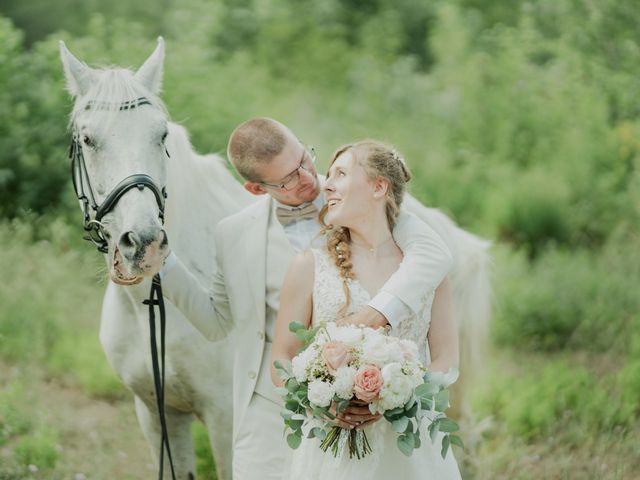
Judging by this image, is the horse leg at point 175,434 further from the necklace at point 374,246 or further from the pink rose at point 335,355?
the pink rose at point 335,355

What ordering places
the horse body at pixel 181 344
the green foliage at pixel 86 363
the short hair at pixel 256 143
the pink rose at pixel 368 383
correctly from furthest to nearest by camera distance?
the green foliage at pixel 86 363 < the horse body at pixel 181 344 < the short hair at pixel 256 143 < the pink rose at pixel 368 383

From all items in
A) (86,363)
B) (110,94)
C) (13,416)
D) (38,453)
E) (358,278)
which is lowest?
(86,363)

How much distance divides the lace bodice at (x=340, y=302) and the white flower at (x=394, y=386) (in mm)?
336

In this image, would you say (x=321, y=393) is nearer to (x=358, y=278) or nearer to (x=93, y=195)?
(x=358, y=278)

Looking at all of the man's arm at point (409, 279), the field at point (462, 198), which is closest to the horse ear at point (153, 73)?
the man's arm at point (409, 279)

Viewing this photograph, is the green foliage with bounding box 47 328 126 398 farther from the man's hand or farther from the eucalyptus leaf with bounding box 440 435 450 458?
the eucalyptus leaf with bounding box 440 435 450 458

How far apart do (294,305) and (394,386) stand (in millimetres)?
583

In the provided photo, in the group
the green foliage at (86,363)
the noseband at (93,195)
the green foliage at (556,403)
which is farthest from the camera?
the green foliage at (86,363)

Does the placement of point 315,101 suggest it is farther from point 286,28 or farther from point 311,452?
point 311,452

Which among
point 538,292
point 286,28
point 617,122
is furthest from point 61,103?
point 286,28

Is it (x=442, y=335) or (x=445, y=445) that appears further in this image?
(x=442, y=335)

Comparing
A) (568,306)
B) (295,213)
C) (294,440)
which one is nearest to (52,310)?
(568,306)

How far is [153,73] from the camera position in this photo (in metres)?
3.61

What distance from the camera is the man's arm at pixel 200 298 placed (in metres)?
3.42
